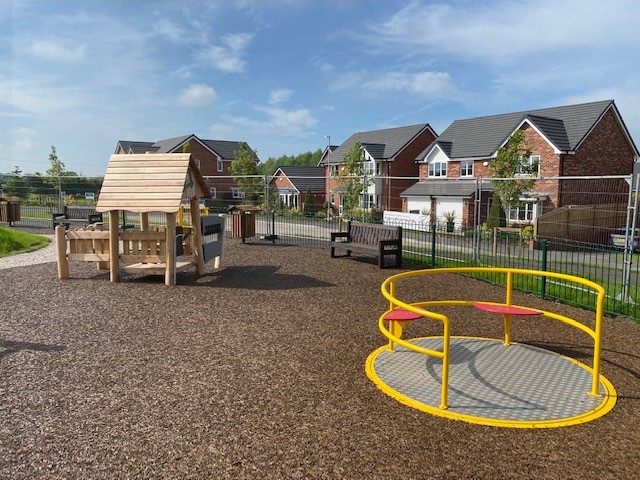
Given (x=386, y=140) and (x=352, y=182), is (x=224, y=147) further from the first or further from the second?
(x=352, y=182)

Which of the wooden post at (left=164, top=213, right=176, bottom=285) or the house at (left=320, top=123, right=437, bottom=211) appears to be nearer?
the wooden post at (left=164, top=213, right=176, bottom=285)

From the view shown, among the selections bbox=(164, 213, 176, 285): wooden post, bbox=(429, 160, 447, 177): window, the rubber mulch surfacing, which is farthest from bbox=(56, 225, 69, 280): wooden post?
bbox=(429, 160, 447, 177): window

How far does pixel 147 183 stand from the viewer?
34.8ft

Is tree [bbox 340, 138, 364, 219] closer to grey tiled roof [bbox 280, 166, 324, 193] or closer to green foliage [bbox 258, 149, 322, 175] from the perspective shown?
grey tiled roof [bbox 280, 166, 324, 193]

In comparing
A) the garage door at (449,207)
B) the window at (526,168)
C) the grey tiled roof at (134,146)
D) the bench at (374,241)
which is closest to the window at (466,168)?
the garage door at (449,207)

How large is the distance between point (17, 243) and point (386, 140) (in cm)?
3632

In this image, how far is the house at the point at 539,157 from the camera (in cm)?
3025

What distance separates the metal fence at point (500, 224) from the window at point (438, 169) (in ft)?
6.61

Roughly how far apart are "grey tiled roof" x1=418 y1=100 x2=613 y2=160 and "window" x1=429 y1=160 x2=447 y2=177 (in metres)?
1.00

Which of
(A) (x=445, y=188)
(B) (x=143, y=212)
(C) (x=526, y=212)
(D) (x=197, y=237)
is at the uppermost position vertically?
(A) (x=445, y=188)

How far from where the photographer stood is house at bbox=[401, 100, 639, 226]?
30.2 meters

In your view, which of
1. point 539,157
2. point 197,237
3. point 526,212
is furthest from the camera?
point 539,157

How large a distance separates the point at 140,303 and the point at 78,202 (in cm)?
2775

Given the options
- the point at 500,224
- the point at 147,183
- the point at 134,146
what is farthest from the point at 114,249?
the point at 134,146
